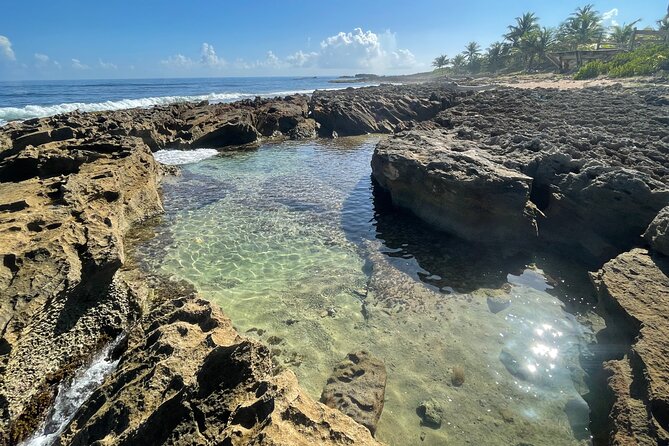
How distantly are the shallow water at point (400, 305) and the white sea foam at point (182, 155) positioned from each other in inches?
325

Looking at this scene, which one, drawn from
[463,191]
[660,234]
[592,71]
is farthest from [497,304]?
[592,71]

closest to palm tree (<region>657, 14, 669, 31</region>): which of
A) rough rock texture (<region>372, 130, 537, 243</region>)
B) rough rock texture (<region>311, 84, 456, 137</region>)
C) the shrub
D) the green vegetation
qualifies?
the green vegetation

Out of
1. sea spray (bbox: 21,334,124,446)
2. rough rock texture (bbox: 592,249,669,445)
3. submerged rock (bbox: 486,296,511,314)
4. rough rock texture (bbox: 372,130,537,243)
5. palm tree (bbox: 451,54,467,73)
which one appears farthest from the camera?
palm tree (bbox: 451,54,467,73)

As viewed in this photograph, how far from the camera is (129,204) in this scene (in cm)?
1166

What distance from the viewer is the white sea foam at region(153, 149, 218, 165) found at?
2134 cm

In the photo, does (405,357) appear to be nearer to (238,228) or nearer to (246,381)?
(246,381)

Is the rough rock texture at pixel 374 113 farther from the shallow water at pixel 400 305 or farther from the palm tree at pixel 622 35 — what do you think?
the palm tree at pixel 622 35

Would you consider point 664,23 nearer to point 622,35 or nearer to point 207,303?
point 622,35

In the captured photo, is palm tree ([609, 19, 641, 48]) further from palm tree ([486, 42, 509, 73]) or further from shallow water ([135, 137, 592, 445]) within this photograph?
shallow water ([135, 137, 592, 445])

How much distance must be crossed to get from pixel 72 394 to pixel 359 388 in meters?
4.04

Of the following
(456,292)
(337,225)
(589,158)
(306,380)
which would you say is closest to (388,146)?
(337,225)

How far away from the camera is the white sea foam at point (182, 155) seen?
70.0 feet

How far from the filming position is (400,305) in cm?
781

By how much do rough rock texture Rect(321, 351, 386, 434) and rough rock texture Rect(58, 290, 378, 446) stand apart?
1.28m
